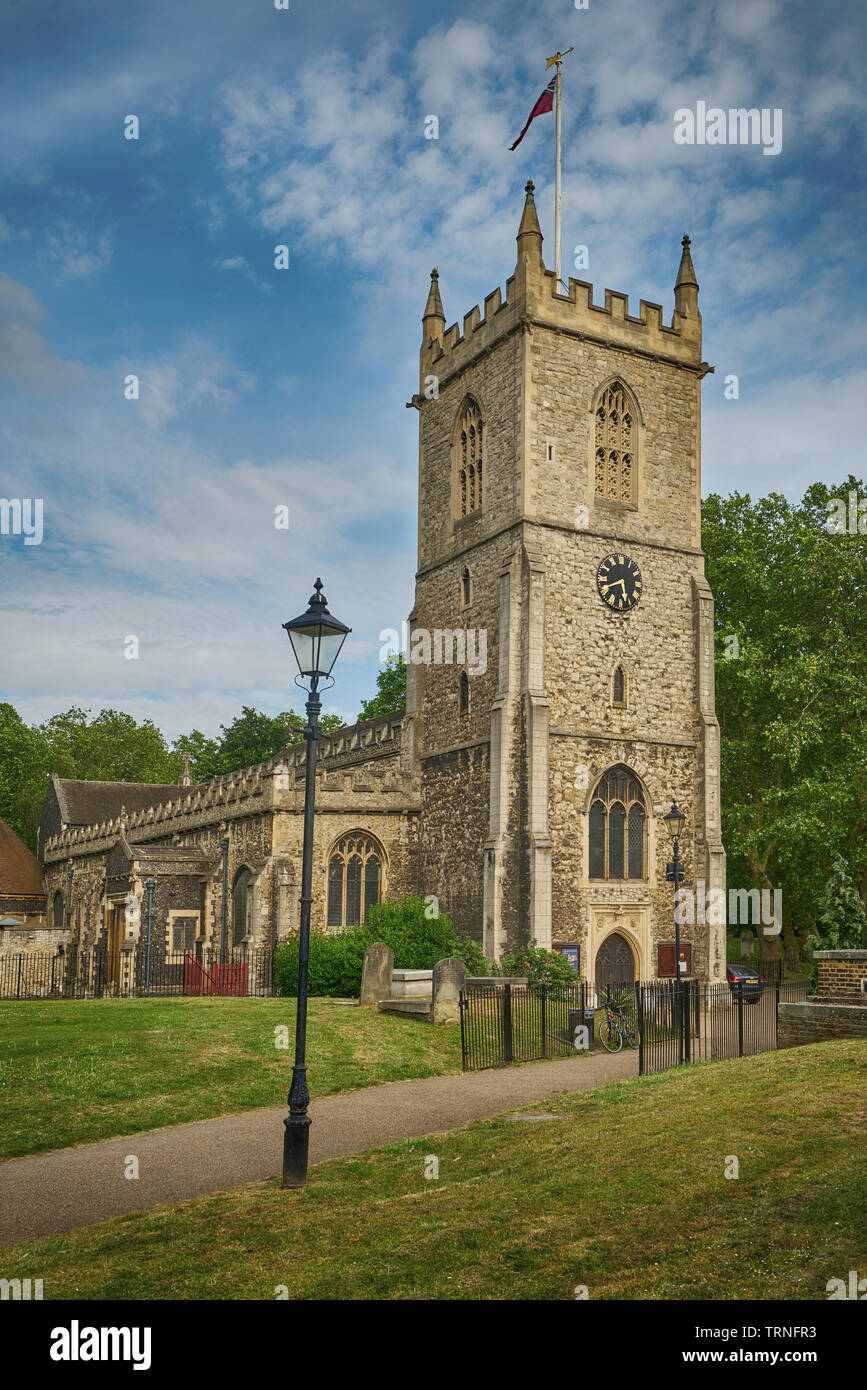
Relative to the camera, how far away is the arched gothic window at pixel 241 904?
31.6m

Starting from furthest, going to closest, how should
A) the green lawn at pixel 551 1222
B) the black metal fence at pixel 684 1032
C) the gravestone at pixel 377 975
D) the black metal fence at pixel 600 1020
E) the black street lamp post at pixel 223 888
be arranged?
1. the black street lamp post at pixel 223 888
2. the gravestone at pixel 377 975
3. the black metal fence at pixel 600 1020
4. the black metal fence at pixel 684 1032
5. the green lawn at pixel 551 1222

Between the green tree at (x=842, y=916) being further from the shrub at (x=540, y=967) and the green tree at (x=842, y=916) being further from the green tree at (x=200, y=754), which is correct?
the green tree at (x=200, y=754)

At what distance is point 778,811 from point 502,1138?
2904 centimetres

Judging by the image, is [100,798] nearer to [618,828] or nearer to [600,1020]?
[618,828]

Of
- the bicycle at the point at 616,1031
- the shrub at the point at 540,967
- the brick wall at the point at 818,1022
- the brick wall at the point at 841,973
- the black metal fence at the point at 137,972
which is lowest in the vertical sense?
the black metal fence at the point at 137,972

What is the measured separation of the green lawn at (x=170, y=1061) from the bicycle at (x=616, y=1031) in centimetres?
285

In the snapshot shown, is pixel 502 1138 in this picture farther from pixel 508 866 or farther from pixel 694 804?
pixel 694 804

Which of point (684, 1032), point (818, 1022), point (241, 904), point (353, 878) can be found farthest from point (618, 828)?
point (818, 1022)

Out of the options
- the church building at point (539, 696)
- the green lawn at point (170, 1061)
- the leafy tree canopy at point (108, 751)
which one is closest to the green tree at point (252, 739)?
the leafy tree canopy at point (108, 751)

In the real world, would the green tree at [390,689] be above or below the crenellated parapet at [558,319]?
below

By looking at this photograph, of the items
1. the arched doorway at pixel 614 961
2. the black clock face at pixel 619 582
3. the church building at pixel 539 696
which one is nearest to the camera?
the church building at pixel 539 696

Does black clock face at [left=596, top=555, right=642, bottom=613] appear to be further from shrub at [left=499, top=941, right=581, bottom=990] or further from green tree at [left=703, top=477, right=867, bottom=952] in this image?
shrub at [left=499, top=941, right=581, bottom=990]

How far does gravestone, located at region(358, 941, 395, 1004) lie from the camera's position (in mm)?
23062
